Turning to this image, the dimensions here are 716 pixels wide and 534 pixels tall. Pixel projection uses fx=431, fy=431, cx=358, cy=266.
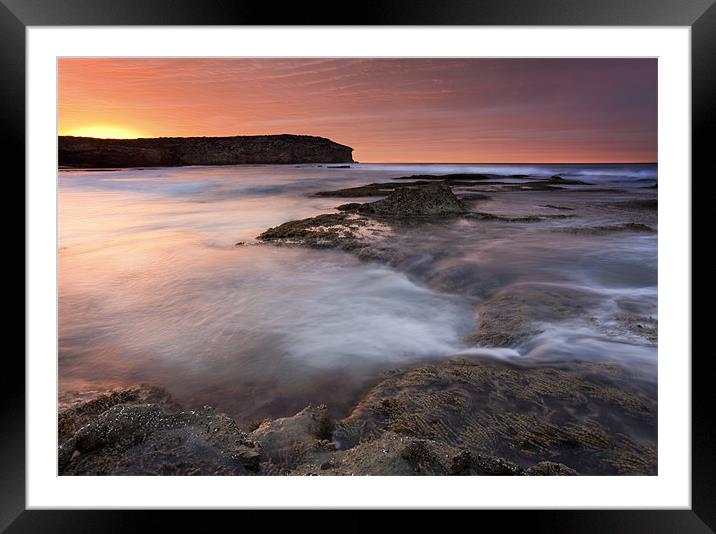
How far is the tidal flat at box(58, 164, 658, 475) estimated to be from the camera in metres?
1.71

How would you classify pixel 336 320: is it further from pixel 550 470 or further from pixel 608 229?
pixel 608 229

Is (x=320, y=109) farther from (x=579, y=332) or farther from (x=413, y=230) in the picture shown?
(x=579, y=332)

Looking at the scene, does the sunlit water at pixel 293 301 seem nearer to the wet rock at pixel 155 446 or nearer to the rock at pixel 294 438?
the rock at pixel 294 438

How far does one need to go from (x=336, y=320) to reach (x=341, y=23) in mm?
2520

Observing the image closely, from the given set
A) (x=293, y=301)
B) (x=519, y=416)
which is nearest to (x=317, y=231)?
(x=293, y=301)

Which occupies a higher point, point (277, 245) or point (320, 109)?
point (320, 109)

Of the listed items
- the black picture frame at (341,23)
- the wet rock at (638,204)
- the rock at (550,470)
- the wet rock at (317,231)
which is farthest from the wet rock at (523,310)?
the wet rock at (638,204)

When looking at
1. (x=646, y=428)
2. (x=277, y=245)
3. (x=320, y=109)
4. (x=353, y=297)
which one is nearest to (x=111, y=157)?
(x=320, y=109)

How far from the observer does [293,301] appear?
12.7 ft

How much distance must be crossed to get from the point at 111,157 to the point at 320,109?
790cm

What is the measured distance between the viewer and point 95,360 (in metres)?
2.81

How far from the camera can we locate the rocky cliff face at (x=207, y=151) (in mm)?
14039

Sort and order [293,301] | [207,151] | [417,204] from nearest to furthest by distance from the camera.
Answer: [293,301], [417,204], [207,151]

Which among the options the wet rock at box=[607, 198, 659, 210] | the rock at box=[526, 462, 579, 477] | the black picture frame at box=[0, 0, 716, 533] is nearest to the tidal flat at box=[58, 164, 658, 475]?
the rock at box=[526, 462, 579, 477]
